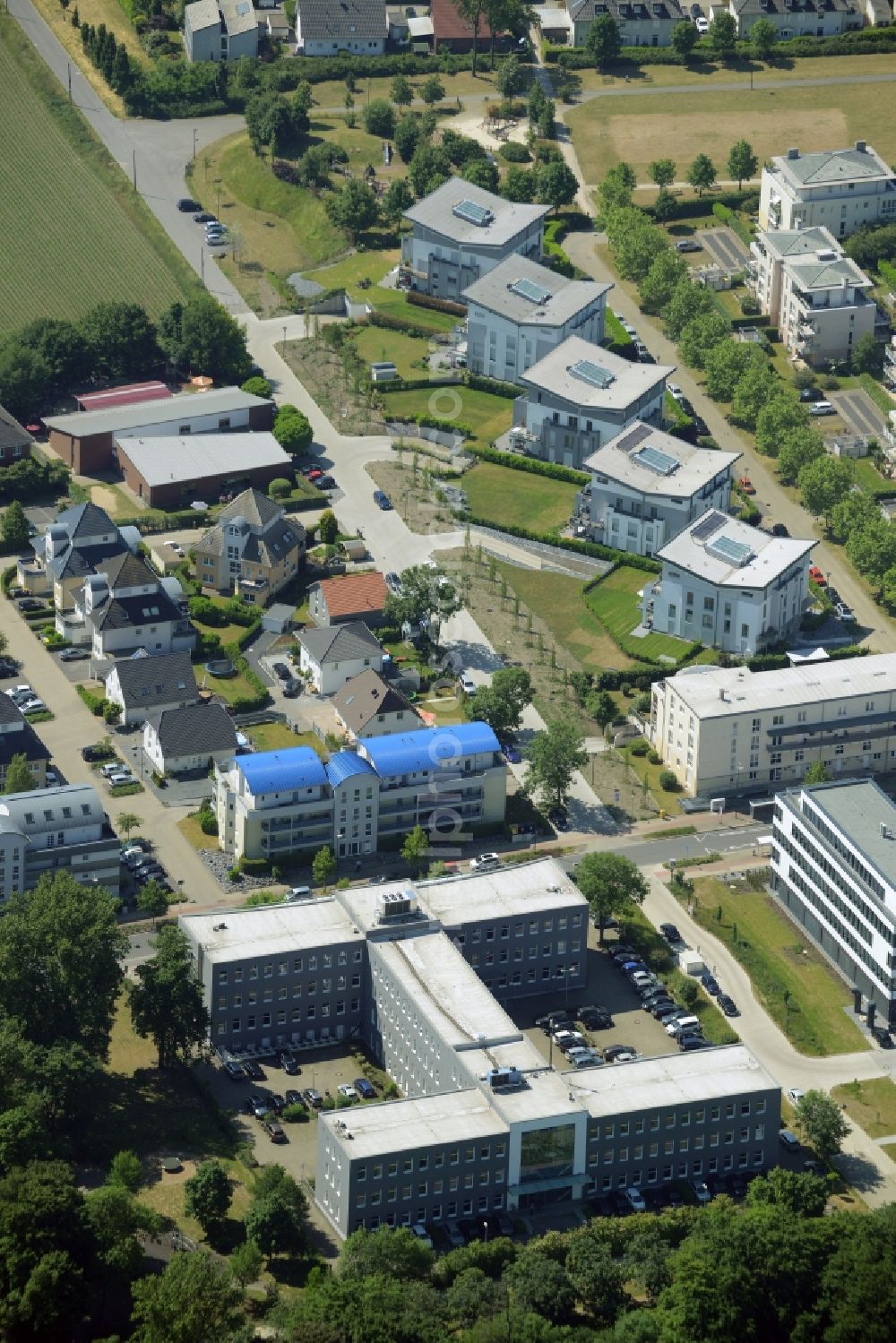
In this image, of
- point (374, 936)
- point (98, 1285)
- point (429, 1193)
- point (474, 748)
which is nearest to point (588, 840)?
point (474, 748)

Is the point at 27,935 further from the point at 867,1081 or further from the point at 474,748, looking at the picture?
the point at 867,1081

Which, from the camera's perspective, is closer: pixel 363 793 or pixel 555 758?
pixel 363 793

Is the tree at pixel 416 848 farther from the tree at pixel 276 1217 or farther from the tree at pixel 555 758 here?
the tree at pixel 276 1217

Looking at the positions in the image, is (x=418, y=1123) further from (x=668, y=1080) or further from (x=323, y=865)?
(x=323, y=865)

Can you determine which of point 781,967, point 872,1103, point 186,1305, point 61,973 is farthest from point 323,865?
point 186,1305

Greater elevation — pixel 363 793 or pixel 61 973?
pixel 61 973

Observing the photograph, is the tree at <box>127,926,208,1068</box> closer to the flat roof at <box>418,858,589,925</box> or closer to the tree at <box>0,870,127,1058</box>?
the tree at <box>0,870,127,1058</box>
